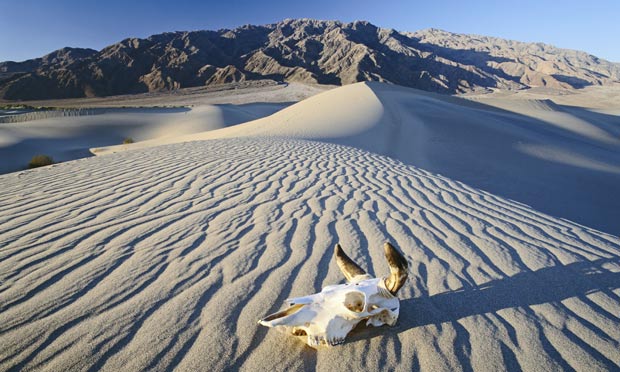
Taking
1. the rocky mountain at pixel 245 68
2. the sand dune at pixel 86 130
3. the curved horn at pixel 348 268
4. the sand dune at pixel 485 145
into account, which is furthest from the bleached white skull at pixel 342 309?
the rocky mountain at pixel 245 68

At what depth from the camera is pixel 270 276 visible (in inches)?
92.0

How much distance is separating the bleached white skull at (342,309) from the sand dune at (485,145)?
5288 millimetres

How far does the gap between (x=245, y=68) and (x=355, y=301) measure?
90983 millimetres

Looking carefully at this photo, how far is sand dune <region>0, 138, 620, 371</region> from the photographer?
1.68 meters

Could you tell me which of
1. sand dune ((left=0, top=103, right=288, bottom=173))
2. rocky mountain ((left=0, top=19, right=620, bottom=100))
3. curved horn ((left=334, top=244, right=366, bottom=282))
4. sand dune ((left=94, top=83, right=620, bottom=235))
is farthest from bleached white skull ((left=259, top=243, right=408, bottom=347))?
rocky mountain ((left=0, top=19, right=620, bottom=100))

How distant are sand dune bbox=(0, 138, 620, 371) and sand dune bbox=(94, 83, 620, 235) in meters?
3.20

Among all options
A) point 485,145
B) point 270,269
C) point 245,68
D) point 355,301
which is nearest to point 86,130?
point 485,145

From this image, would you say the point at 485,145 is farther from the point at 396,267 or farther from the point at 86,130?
the point at 86,130

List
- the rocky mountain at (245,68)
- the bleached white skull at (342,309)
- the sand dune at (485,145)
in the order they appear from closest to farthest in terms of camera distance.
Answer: the bleached white skull at (342,309) < the sand dune at (485,145) < the rocky mountain at (245,68)

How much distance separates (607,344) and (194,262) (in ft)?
7.99

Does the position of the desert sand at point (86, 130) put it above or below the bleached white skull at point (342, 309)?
below

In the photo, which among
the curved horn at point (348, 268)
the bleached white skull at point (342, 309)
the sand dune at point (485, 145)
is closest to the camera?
the bleached white skull at point (342, 309)

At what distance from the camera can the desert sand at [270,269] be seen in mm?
1684

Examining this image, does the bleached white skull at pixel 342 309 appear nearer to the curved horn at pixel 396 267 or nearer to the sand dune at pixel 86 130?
the curved horn at pixel 396 267
